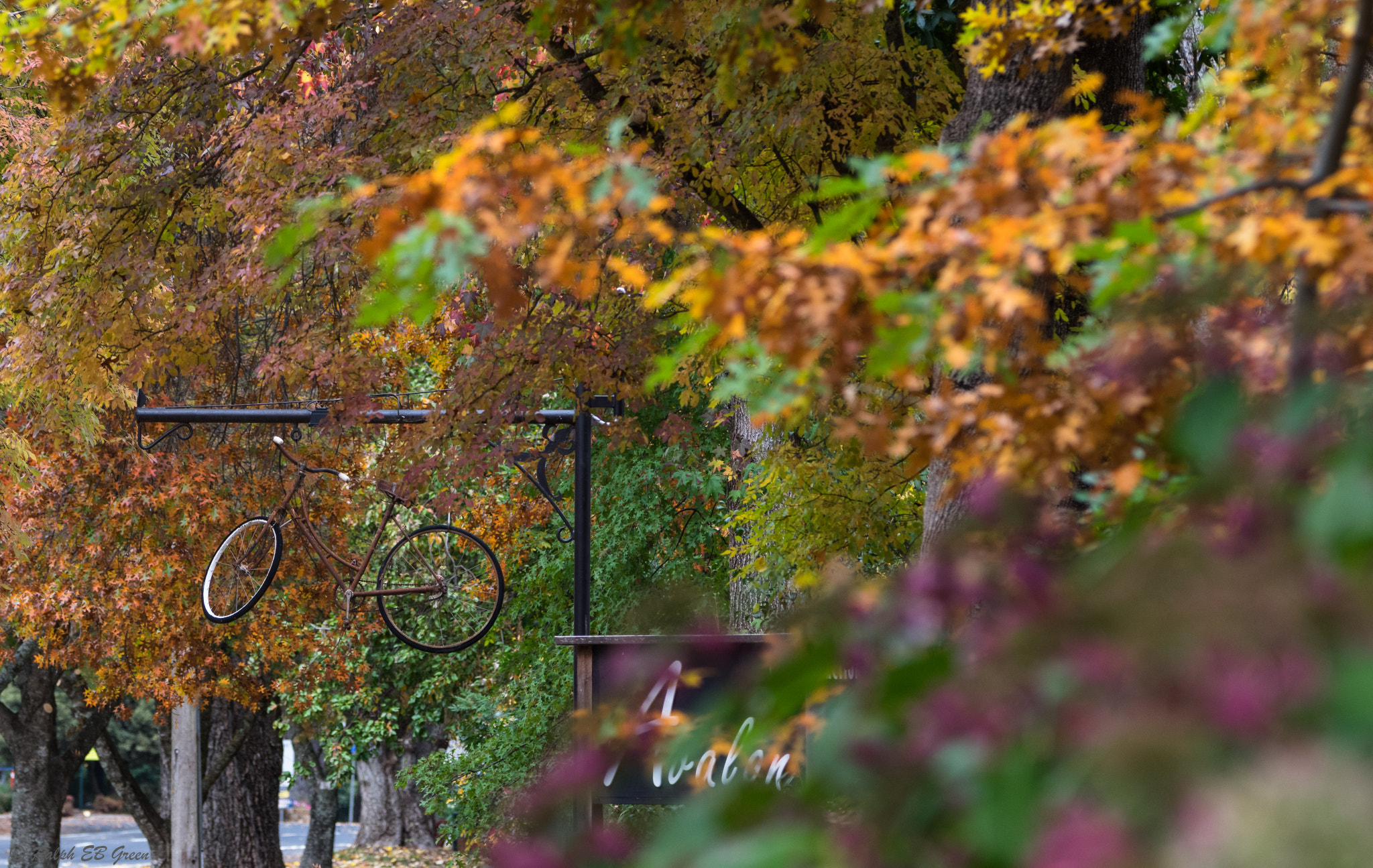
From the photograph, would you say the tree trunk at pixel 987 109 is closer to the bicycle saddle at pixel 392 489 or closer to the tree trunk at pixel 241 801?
the bicycle saddle at pixel 392 489

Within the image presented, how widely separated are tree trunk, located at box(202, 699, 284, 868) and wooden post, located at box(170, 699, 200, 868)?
281 cm

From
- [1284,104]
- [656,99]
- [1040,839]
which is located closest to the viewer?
[1040,839]

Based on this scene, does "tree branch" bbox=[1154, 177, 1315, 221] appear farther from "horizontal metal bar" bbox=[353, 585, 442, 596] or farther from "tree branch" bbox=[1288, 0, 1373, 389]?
"horizontal metal bar" bbox=[353, 585, 442, 596]

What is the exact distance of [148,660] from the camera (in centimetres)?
1357

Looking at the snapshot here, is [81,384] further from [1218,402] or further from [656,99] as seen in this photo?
[1218,402]

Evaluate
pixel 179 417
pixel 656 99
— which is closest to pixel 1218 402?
pixel 656 99

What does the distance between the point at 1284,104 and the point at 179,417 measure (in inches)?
331

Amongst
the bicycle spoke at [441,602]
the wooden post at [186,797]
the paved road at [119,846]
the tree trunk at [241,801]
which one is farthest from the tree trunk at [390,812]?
the wooden post at [186,797]

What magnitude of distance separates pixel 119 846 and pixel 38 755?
7164 millimetres

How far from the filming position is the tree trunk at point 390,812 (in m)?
25.1

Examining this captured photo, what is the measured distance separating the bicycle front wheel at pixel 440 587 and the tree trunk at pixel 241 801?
228 cm

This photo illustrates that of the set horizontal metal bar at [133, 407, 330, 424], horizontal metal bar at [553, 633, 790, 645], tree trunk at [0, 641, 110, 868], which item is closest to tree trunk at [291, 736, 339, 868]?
tree trunk at [0, 641, 110, 868]

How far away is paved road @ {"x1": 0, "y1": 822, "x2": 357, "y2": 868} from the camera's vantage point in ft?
67.1

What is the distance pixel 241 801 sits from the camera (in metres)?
16.2
